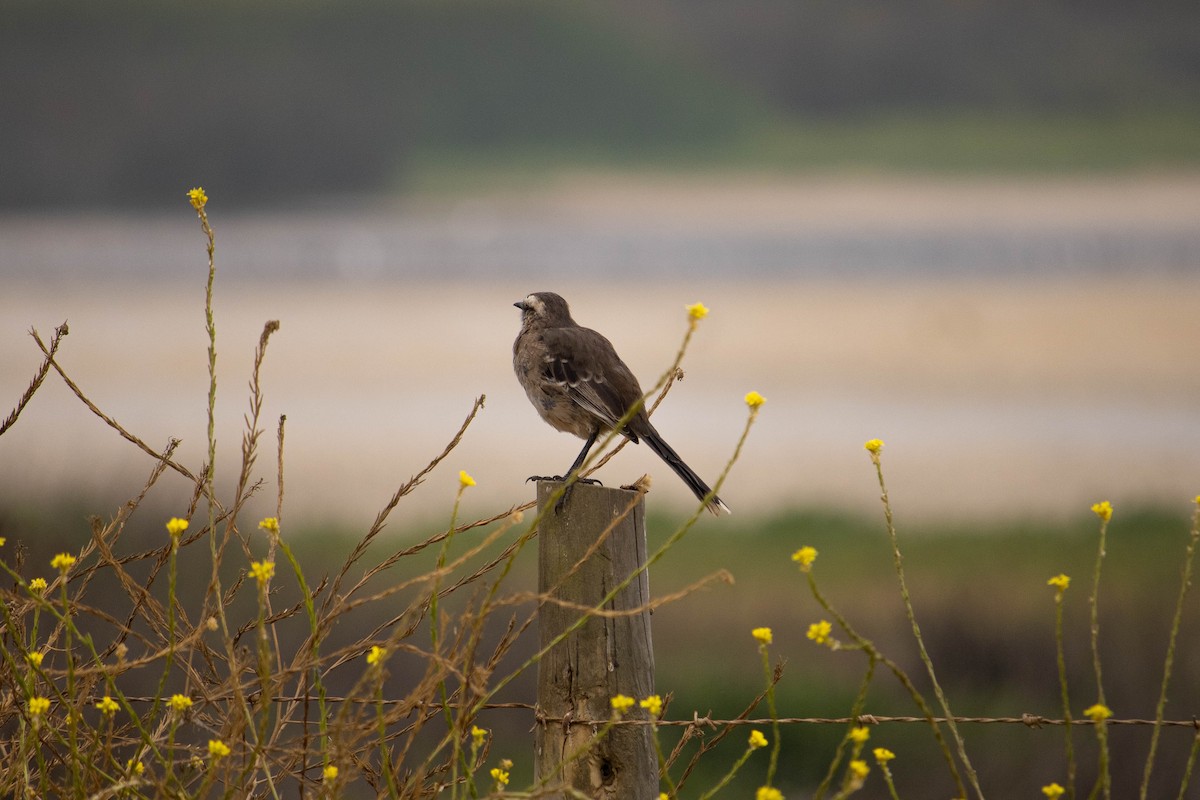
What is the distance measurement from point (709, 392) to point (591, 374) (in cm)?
2331

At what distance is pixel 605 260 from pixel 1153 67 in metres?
50.5

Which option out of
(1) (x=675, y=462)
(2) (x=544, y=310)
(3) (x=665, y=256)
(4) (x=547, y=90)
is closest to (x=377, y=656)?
(1) (x=675, y=462)

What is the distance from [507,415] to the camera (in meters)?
27.7

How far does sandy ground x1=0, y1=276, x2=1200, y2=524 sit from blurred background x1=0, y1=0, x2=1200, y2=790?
0.48 ft

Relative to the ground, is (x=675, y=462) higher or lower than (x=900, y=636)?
higher

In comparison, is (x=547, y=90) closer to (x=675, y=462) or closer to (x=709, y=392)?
(x=709, y=392)

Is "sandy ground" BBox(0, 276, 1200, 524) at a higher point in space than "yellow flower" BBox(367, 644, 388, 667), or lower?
higher

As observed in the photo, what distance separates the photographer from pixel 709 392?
1167 inches

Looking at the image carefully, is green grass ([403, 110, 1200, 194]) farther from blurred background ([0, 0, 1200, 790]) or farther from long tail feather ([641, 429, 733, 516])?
long tail feather ([641, 429, 733, 516])

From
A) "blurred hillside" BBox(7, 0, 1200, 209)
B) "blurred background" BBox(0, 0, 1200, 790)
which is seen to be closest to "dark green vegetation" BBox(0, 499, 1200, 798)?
"blurred background" BBox(0, 0, 1200, 790)

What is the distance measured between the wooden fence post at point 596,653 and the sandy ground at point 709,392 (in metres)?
6.31

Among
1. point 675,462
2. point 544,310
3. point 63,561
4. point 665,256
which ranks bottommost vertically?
point 63,561

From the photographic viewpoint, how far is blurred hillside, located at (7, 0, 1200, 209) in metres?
78.2

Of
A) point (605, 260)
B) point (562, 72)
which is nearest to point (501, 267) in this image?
point (605, 260)
